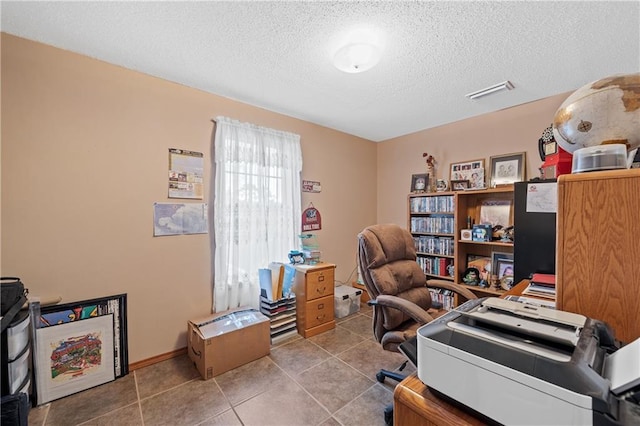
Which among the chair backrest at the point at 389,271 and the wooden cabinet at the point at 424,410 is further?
the chair backrest at the point at 389,271

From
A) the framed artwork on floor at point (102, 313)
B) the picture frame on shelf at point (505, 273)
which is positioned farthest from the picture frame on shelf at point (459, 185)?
the framed artwork on floor at point (102, 313)

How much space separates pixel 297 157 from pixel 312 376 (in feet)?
7.09

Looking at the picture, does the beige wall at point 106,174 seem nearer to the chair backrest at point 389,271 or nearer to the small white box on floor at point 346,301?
the small white box on floor at point 346,301

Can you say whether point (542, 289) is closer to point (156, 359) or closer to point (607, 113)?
point (607, 113)

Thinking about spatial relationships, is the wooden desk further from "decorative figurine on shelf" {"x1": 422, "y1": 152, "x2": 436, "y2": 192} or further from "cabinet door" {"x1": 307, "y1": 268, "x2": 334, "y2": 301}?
"decorative figurine on shelf" {"x1": 422, "y1": 152, "x2": 436, "y2": 192}

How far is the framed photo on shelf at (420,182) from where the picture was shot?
136 inches

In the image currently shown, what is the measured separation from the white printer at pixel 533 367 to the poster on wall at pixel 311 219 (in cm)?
248

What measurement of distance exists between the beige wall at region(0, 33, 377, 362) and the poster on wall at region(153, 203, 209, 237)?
5 centimetres

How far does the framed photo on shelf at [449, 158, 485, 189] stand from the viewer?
118 inches

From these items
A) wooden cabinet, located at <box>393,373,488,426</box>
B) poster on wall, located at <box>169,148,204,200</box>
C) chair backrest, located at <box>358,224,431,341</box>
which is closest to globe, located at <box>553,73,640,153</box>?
wooden cabinet, located at <box>393,373,488,426</box>

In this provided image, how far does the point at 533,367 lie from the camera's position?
0.52 meters

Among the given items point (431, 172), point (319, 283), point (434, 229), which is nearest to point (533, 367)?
point (319, 283)

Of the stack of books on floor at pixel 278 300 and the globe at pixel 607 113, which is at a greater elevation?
the globe at pixel 607 113

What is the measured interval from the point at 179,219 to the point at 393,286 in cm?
185
